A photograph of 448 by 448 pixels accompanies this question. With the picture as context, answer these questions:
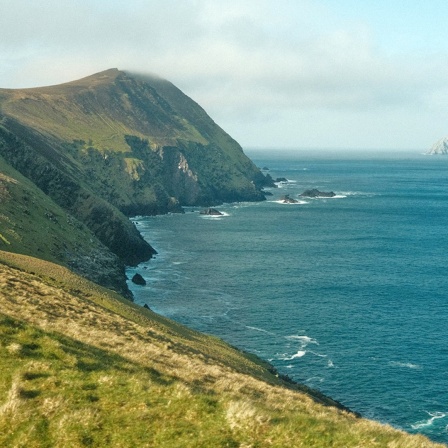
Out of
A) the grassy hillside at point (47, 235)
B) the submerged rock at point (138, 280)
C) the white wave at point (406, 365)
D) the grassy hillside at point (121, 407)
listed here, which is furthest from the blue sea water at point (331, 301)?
the grassy hillside at point (121, 407)

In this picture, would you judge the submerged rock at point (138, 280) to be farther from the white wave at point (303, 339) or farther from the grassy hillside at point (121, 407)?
the grassy hillside at point (121, 407)

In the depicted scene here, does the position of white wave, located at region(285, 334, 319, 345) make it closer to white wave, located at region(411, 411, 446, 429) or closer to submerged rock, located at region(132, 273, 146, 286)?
white wave, located at region(411, 411, 446, 429)

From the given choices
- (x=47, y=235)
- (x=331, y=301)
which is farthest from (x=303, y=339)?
(x=47, y=235)

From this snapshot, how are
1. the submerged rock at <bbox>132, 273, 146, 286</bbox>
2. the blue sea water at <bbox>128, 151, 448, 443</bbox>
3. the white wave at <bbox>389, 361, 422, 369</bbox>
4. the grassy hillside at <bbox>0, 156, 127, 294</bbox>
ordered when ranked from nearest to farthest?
the blue sea water at <bbox>128, 151, 448, 443</bbox> < the white wave at <bbox>389, 361, 422, 369</bbox> < the grassy hillside at <bbox>0, 156, 127, 294</bbox> < the submerged rock at <bbox>132, 273, 146, 286</bbox>

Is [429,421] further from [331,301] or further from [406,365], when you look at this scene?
[331,301]

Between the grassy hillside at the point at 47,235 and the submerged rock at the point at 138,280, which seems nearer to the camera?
the grassy hillside at the point at 47,235

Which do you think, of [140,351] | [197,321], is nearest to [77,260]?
[197,321]

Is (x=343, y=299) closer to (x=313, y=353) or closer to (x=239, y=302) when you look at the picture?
(x=239, y=302)

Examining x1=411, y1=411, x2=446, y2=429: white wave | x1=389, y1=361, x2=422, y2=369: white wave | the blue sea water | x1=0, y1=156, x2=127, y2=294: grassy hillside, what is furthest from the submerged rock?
x1=411, y1=411, x2=446, y2=429: white wave
